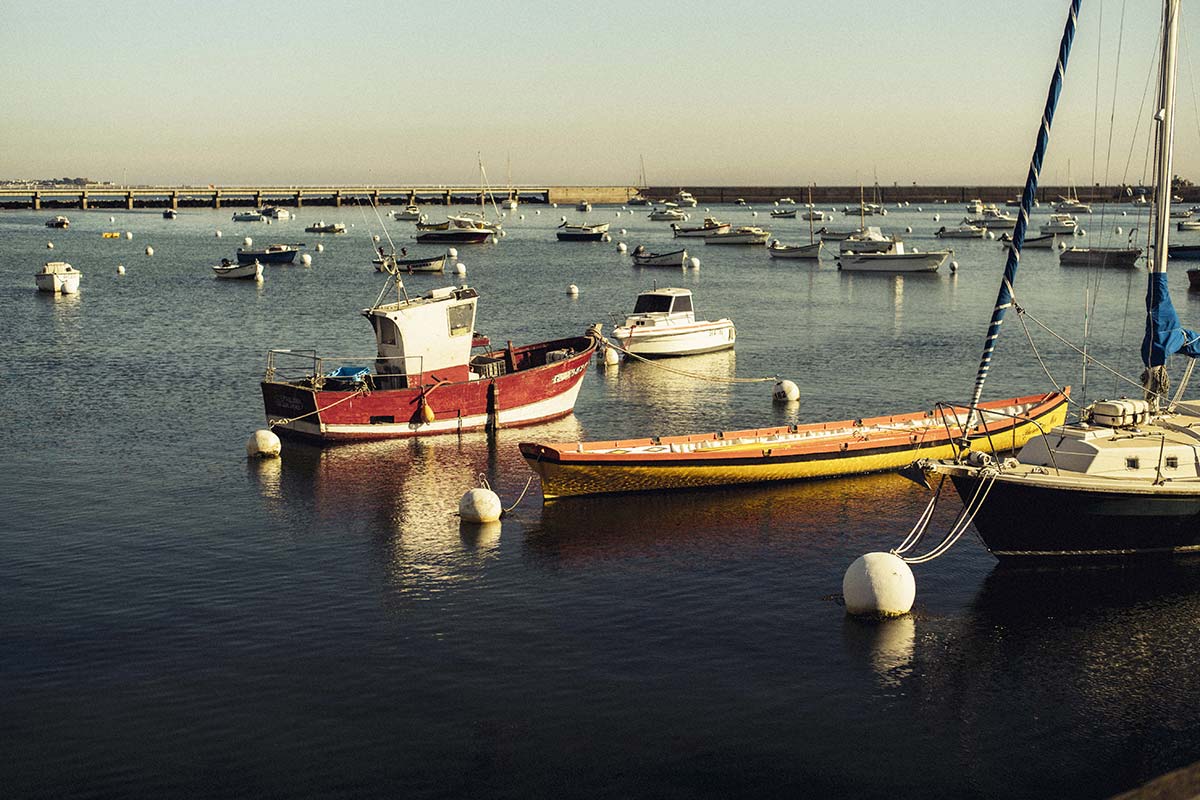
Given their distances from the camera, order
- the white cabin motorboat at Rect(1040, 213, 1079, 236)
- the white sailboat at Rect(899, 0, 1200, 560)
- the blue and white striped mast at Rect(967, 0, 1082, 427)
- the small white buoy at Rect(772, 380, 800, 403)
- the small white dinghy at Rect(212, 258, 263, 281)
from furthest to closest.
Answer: the white cabin motorboat at Rect(1040, 213, 1079, 236) < the small white dinghy at Rect(212, 258, 263, 281) < the small white buoy at Rect(772, 380, 800, 403) < the blue and white striped mast at Rect(967, 0, 1082, 427) < the white sailboat at Rect(899, 0, 1200, 560)

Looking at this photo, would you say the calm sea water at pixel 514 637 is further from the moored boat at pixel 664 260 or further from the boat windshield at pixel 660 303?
the moored boat at pixel 664 260

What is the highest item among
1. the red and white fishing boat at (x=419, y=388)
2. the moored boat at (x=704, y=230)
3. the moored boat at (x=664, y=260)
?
the moored boat at (x=704, y=230)

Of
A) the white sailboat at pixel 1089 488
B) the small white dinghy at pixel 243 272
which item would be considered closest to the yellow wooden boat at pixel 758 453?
the white sailboat at pixel 1089 488

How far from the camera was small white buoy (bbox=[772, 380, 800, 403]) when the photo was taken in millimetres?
47906

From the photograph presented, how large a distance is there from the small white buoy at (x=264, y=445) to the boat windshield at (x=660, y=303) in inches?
1061

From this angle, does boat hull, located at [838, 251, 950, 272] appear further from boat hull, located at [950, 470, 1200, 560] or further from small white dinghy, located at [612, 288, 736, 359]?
boat hull, located at [950, 470, 1200, 560]

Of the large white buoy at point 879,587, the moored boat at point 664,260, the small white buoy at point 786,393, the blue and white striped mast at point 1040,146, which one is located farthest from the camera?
the moored boat at point 664,260

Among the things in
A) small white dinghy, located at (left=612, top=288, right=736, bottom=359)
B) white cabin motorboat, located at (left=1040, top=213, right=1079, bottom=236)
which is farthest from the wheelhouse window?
white cabin motorboat, located at (left=1040, top=213, right=1079, bottom=236)

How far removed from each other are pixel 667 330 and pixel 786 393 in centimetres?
1370

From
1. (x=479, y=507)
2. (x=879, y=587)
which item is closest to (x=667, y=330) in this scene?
(x=479, y=507)

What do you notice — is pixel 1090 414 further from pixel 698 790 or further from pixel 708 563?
pixel 698 790

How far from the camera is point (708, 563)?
28125mm

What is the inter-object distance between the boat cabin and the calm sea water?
→ 2.67 metres

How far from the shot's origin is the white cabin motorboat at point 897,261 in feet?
353
